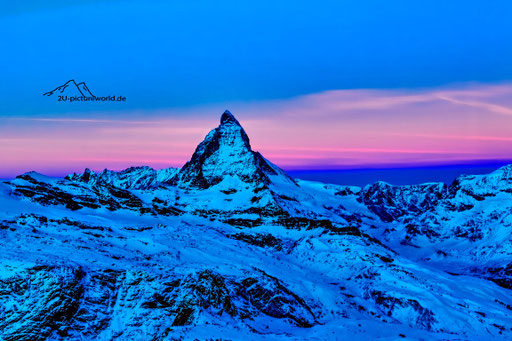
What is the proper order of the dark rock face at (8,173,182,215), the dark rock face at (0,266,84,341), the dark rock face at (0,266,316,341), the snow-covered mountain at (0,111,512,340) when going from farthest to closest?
the dark rock face at (8,173,182,215), the snow-covered mountain at (0,111,512,340), the dark rock face at (0,266,316,341), the dark rock face at (0,266,84,341)

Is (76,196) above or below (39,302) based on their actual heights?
above

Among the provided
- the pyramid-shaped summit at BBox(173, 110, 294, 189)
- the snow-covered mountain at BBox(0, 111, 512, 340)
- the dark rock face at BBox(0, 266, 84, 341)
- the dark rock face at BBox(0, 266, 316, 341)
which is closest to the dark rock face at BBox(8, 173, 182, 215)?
the snow-covered mountain at BBox(0, 111, 512, 340)

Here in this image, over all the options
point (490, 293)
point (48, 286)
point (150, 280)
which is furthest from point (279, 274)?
point (490, 293)

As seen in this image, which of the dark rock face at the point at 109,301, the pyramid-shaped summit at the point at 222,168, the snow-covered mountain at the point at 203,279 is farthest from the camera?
the pyramid-shaped summit at the point at 222,168

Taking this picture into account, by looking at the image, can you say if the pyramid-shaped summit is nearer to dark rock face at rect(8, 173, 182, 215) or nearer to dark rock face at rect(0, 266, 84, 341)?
dark rock face at rect(8, 173, 182, 215)

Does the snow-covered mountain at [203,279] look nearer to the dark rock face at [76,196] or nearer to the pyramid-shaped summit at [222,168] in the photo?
the dark rock face at [76,196]

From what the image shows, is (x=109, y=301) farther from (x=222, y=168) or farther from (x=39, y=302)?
(x=222, y=168)

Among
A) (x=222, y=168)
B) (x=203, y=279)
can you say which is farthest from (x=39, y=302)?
(x=222, y=168)

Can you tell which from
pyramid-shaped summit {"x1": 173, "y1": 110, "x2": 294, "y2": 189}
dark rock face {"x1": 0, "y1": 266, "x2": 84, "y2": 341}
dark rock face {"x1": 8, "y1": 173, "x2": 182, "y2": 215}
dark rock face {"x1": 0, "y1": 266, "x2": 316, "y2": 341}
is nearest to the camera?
dark rock face {"x1": 0, "y1": 266, "x2": 84, "y2": 341}

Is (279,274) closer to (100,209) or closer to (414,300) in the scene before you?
(414,300)

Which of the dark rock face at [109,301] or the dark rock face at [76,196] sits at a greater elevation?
the dark rock face at [76,196]

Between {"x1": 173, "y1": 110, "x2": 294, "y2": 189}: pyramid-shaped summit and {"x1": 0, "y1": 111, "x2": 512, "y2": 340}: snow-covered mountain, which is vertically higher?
{"x1": 173, "y1": 110, "x2": 294, "y2": 189}: pyramid-shaped summit

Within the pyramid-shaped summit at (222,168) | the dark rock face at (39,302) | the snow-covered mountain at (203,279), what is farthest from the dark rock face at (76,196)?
the dark rock face at (39,302)

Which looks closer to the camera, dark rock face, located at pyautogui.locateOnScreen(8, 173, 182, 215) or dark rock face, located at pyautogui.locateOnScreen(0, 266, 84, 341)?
dark rock face, located at pyautogui.locateOnScreen(0, 266, 84, 341)
